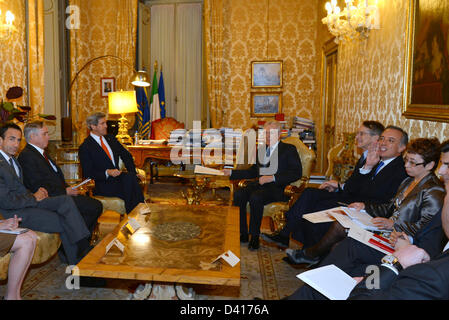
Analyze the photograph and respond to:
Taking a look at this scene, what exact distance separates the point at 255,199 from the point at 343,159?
1318 mm

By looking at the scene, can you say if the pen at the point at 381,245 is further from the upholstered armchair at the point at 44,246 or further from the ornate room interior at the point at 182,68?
the ornate room interior at the point at 182,68

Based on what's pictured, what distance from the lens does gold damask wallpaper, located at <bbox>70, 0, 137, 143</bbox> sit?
7.29m

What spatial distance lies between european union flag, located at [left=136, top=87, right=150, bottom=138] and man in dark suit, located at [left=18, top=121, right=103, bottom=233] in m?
4.01

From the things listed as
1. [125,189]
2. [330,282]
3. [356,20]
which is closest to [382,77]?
[356,20]

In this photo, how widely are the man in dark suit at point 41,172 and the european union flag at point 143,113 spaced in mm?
4010

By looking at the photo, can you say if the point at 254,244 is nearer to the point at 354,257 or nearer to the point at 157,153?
the point at 354,257

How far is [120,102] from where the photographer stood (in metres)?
5.90

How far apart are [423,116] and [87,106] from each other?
21.7 ft

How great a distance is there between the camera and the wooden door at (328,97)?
19.7ft

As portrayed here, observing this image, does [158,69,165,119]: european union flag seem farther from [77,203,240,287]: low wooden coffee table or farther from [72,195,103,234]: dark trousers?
[77,203,240,287]: low wooden coffee table

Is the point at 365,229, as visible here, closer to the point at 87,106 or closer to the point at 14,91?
the point at 14,91

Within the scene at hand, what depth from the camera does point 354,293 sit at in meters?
1.78

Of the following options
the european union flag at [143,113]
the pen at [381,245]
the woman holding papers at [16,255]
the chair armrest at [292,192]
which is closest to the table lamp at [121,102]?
the european union flag at [143,113]
